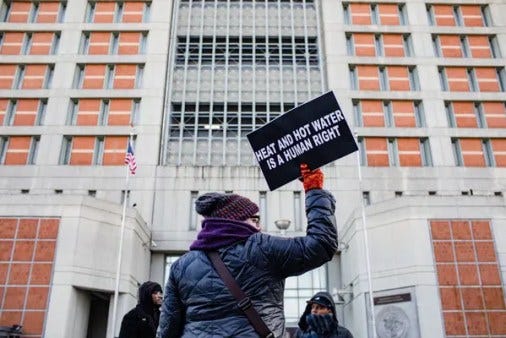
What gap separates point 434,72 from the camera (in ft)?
120

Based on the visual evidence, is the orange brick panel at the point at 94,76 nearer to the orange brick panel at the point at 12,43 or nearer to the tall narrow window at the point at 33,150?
the tall narrow window at the point at 33,150

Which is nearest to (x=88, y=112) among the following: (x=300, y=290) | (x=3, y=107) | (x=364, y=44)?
(x=3, y=107)

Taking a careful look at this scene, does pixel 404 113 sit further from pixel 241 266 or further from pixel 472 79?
pixel 241 266

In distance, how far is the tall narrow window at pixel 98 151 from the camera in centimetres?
3403

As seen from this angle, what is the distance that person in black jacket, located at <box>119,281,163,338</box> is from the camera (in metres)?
7.06

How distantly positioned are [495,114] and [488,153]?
3328 mm

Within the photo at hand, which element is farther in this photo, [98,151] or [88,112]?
[88,112]

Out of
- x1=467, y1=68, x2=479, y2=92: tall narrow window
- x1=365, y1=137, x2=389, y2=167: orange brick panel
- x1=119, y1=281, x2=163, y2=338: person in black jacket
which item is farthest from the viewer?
x1=467, y1=68, x2=479, y2=92: tall narrow window

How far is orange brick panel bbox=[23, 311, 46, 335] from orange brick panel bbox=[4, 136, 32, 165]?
1331cm

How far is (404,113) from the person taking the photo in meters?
35.6

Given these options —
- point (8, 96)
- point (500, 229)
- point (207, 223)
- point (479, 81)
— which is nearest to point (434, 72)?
point (479, 81)

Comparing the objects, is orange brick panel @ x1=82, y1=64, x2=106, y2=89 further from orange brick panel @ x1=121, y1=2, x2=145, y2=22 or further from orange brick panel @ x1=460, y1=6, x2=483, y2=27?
orange brick panel @ x1=460, y1=6, x2=483, y2=27

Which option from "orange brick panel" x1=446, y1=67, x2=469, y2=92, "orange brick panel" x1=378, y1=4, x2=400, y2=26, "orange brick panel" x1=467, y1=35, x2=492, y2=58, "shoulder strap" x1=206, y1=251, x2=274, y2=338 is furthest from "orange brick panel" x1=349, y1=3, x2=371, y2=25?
"shoulder strap" x1=206, y1=251, x2=274, y2=338

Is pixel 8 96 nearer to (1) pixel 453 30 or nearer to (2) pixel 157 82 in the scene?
(2) pixel 157 82
